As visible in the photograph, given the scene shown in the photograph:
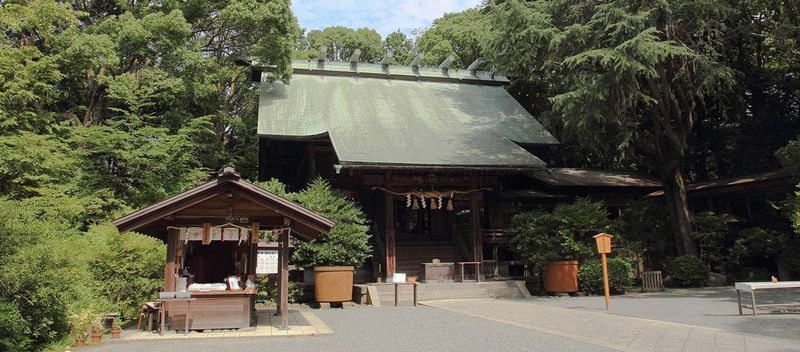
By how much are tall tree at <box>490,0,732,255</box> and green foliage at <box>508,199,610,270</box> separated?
2888mm

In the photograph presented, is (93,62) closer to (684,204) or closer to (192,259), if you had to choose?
(192,259)

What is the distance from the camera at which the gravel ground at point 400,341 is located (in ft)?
22.8

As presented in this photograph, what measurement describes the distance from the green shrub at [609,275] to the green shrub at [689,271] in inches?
122

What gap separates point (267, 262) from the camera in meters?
9.81

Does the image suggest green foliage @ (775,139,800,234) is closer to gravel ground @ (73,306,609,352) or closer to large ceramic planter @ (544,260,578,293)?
large ceramic planter @ (544,260,578,293)

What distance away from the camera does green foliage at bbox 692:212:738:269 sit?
695 inches

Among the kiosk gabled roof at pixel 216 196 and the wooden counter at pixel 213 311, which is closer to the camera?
the kiosk gabled roof at pixel 216 196

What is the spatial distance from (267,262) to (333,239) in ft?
12.7

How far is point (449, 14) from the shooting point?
33.6 m

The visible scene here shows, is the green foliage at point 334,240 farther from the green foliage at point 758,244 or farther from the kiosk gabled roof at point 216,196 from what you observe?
the green foliage at point 758,244

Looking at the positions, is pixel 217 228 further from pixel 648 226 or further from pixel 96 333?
pixel 648 226

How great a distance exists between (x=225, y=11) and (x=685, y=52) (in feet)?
48.9

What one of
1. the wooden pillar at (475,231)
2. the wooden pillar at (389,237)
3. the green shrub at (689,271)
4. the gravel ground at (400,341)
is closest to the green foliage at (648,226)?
the green shrub at (689,271)

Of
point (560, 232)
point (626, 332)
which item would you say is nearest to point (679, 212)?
point (560, 232)
